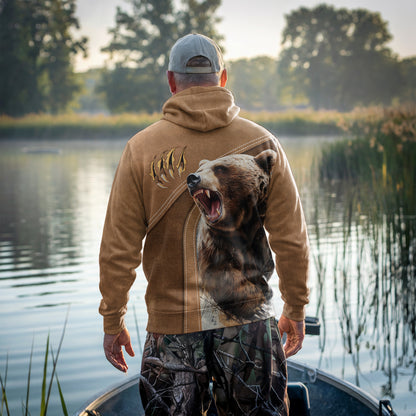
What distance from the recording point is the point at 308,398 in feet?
7.91

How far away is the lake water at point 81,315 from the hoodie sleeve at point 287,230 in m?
1.33

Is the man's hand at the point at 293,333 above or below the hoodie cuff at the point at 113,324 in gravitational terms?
below

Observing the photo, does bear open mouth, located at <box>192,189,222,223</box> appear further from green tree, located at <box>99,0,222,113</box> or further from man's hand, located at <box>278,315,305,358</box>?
green tree, located at <box>99,0,222,113</box>

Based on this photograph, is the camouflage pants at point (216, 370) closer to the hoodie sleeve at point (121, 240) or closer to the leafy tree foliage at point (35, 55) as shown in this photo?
the hoodie sleeve at point (121, 240)

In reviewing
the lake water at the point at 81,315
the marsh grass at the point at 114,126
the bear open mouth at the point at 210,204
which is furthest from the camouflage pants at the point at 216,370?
the marsh grass at the point at 114,126

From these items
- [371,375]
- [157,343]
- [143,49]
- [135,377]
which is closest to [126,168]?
[157,343]

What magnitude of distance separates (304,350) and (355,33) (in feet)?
163

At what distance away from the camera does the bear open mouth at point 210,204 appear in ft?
5.37

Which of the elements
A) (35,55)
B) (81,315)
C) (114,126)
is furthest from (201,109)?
(35,55)

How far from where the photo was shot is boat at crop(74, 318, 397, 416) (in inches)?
91.2

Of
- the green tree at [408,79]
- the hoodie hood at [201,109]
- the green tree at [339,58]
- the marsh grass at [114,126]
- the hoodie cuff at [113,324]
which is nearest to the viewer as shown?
the hoodie hood at [201,109]

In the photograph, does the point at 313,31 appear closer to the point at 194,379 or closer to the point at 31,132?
the point at 31,132

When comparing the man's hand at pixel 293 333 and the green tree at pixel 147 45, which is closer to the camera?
the man's hand at pixel 293 333

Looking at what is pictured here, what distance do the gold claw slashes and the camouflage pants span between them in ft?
1.44
